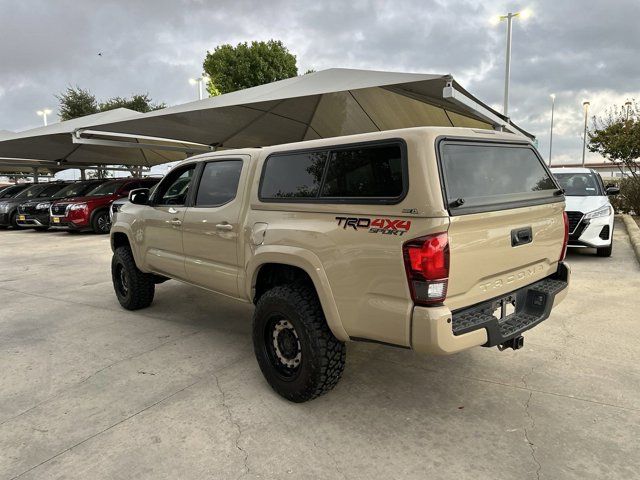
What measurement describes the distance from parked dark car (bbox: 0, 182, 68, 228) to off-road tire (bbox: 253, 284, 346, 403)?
620 inches

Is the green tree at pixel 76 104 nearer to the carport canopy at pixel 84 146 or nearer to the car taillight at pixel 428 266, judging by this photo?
the carport canopy at pixel 84 146

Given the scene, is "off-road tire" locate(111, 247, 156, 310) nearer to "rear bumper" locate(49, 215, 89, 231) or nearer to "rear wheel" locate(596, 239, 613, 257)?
"rear wheel" locate(596, 239, 613, 257)

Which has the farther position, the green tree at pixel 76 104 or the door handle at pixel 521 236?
the green tree at pixel 76 104

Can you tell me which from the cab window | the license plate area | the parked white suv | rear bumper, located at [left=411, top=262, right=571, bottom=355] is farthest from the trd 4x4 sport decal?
the parked white suv

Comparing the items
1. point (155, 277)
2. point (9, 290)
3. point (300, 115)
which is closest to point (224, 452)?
point (155, 277)

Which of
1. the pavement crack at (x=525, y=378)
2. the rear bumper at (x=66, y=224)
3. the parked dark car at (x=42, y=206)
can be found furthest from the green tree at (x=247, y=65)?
the pavement crack at (x=525, y=378)

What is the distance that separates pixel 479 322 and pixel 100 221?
13.1m

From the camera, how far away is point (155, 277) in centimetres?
522

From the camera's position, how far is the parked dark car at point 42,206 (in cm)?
1425

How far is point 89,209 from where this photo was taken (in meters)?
12.9

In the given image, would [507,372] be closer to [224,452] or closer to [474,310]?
[474,310]

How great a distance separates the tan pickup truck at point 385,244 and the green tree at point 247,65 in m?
24.9

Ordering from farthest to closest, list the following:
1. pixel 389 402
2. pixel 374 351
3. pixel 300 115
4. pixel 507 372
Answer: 1. pixel 300 115
2. pixel 374 351
3. pixel 507 372
4. pixel 389 402

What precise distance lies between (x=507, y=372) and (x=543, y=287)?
0.78 m
